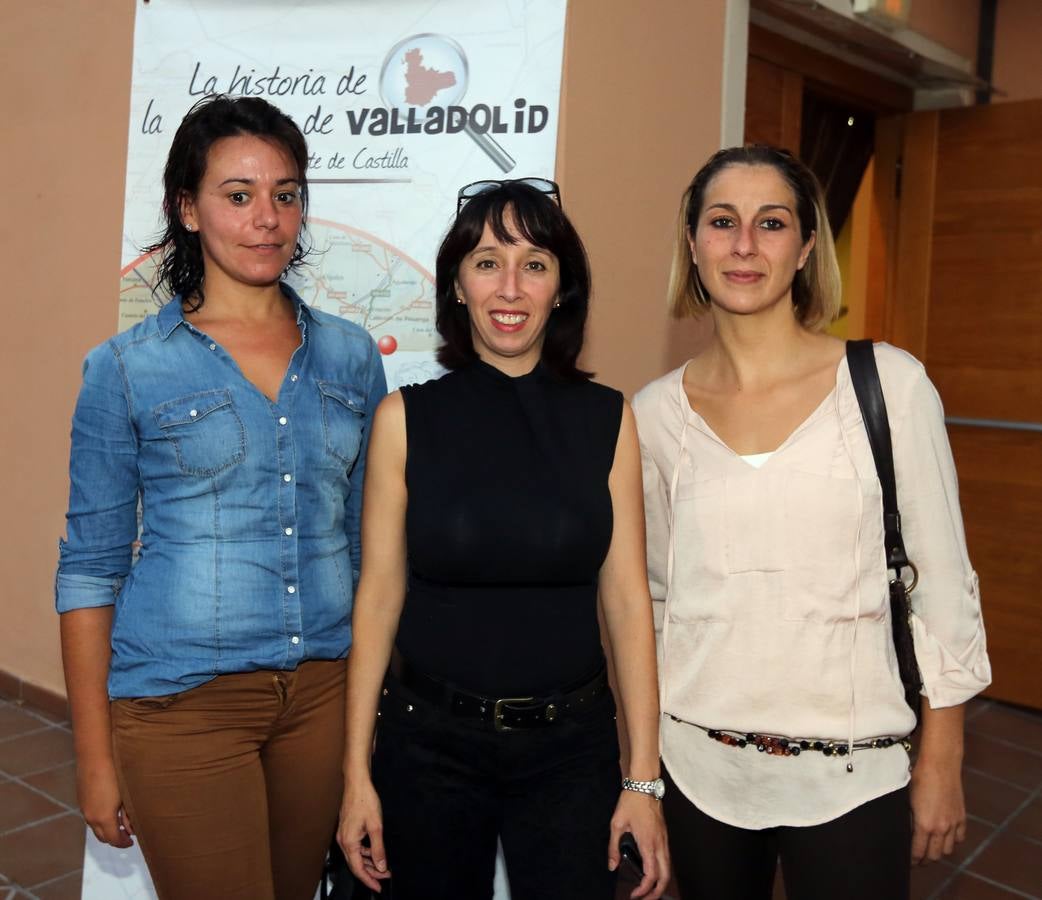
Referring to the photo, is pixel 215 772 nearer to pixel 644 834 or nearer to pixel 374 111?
pixel 644 834

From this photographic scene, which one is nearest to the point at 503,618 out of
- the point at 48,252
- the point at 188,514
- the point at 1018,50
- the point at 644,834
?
the point at 644,834

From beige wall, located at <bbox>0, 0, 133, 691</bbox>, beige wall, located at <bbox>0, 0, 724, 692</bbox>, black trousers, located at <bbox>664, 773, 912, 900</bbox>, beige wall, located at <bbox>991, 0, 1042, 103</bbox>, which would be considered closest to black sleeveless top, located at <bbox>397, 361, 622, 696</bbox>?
black trousers, located at <bbox>664, 773, 912, 900</bbox>

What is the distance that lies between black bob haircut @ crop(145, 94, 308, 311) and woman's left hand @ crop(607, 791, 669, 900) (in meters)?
1.06

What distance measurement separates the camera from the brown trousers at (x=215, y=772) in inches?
58.4

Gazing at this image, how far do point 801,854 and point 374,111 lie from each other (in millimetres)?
1894

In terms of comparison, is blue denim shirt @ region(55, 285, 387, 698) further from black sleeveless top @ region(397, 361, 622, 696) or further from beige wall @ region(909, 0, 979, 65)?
beige wall @ region(909, 0, 979, 65)

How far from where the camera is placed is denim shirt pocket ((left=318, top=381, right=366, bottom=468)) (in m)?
1.66

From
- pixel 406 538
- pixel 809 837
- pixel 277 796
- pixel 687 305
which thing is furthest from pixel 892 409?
pixel 277 796

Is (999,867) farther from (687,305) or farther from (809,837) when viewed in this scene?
(687,305)

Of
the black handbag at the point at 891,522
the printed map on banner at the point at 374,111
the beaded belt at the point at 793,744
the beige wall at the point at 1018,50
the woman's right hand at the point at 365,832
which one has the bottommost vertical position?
the woman's right hand at the point at 365,832

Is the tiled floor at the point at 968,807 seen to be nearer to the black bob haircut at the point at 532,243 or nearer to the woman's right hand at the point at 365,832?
the woman's right hand at the point at 365,832

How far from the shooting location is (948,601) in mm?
1512

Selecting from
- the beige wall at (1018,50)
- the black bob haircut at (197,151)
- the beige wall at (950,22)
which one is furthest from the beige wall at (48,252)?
the beige wall at (1018,50)

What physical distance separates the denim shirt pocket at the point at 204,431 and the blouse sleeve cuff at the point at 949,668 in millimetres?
1089
